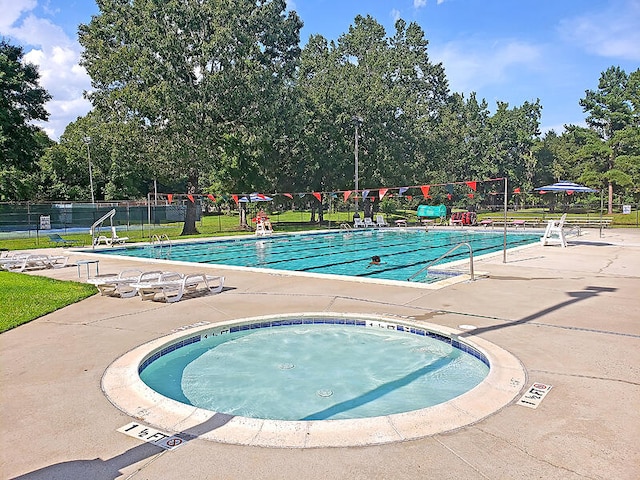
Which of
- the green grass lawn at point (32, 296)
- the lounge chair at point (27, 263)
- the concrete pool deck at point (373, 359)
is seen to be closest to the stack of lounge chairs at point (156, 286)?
the concrete pool deck at point (373, 359)

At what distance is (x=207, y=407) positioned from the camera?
480 centimetres

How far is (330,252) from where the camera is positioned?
19328 mm

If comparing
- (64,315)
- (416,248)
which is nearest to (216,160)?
(416,248)

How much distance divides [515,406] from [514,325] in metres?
2.89

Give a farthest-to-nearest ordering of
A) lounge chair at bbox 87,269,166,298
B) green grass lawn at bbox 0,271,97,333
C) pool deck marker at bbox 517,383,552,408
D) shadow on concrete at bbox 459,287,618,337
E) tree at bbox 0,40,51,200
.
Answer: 1. tree at bbox 0,40,51,200
2. lounge chair at bbox 87,269,166,298
3. green grass lawn at bbox 0,271,97,333
4. shadow on concrete at bbox 459,287,618,337
5. pool deck marker at bbox 517,383,552,408

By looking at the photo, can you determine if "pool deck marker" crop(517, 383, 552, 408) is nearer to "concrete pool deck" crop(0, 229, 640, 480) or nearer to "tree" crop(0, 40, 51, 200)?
"concrete pool deck" crop(0, 229, 640, 480)

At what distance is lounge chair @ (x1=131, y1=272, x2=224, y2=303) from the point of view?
342 inches

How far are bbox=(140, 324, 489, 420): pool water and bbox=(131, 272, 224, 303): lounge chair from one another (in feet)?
7.89

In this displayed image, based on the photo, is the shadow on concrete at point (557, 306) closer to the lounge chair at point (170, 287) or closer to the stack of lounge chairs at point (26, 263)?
the lounge chair at point (170, 287)

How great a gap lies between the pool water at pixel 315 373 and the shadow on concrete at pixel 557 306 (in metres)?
0.61

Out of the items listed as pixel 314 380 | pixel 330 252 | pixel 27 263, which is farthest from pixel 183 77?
pixel 314 380

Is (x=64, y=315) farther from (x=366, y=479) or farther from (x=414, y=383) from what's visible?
(x=366, y=479)

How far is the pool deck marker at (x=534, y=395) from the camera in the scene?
13.1 feet

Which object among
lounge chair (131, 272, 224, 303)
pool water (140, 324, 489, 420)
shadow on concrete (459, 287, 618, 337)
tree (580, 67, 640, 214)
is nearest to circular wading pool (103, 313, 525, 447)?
pool water (140, 324, 489, 420)
